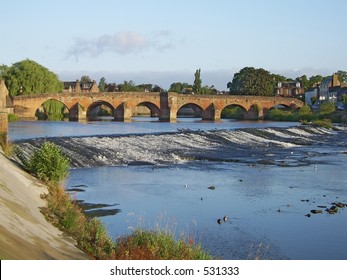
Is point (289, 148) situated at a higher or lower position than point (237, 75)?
lower

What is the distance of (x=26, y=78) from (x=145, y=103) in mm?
25881

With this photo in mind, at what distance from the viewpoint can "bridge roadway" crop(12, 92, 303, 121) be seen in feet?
261

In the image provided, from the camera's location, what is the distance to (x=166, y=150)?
119 ft

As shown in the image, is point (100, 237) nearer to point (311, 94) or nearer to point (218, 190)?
point (218, 190)

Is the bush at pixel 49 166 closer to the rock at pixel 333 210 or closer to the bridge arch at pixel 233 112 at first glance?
the rock at pixel 333 210

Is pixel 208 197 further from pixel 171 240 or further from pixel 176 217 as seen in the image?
pixel 171 240

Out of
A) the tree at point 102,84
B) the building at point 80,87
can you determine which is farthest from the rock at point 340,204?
the tree at point 102,84

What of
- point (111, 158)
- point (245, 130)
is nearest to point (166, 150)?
point (111, 158)

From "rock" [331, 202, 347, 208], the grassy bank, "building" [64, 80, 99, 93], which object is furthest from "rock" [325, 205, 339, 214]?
"building" [64, 80, 99, 93]

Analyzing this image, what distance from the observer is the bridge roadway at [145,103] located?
79.6 m

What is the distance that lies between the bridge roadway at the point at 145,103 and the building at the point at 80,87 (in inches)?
2072

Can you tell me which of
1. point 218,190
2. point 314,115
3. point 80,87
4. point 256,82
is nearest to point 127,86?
point 80,87

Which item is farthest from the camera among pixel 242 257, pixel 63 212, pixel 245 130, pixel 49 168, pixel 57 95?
pixel 57 95

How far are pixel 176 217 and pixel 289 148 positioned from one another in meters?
29.3
